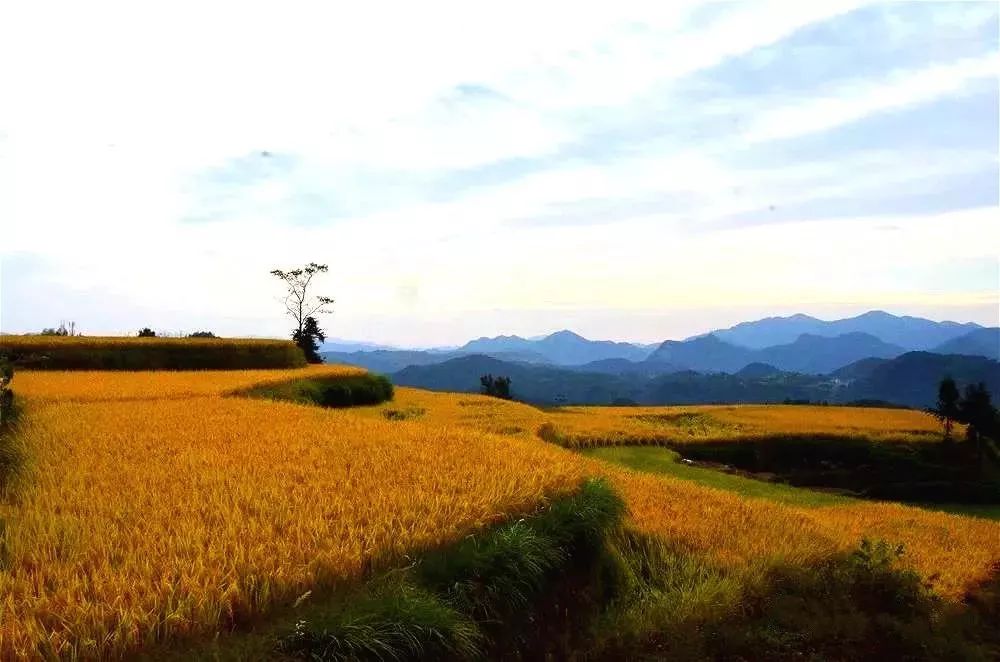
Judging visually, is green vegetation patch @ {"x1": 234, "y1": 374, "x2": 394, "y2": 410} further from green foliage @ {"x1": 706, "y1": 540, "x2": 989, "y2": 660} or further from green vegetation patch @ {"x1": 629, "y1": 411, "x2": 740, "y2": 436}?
green foliage @ {"x1": 706, "y1": 540, "x2": 989, "y2": 660}

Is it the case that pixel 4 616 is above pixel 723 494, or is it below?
above

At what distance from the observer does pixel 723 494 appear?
44.1ft

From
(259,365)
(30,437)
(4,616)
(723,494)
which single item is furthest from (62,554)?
(259,365)

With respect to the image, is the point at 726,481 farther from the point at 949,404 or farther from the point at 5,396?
the point at 5,396

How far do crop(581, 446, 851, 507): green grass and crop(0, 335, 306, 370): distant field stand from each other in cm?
2028

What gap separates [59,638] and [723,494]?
12.3 metres

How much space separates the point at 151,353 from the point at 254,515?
28294 millimetres

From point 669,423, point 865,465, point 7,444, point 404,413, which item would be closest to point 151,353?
point 404,413

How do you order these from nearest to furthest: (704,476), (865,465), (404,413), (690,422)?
1. (704,476)
2. (404,413)
3. (865,465)
4. (690,422)

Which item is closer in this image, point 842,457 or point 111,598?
point 111,598

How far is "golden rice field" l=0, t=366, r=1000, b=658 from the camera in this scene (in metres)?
4.46

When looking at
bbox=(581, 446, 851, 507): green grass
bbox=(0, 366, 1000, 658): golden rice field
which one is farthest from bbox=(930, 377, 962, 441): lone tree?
bbox=(0, 366, 1000, 658): golden rice field

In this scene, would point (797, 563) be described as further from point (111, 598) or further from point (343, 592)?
Answer: point (111, 598)

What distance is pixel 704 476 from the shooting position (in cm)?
1984
